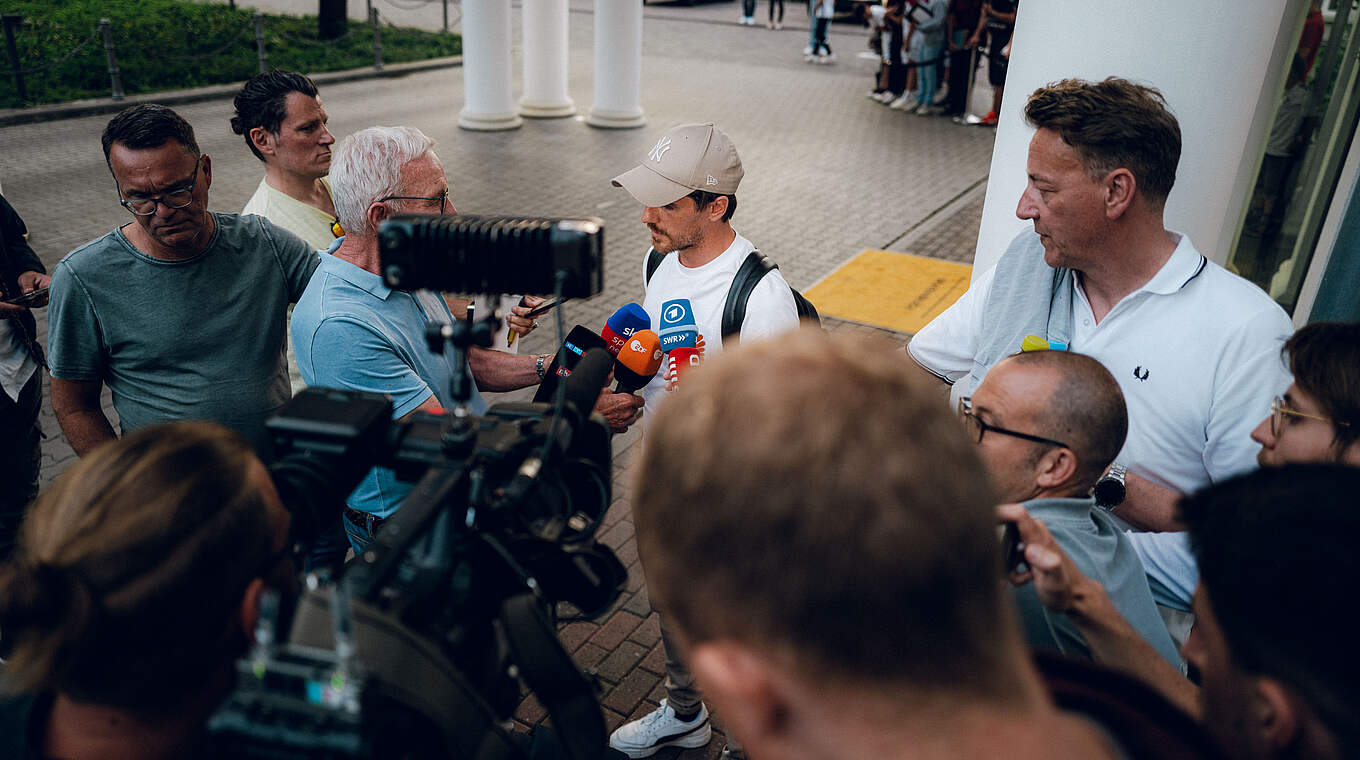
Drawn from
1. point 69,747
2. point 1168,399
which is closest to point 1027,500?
point 1168,399

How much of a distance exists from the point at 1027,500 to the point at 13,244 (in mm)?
3856

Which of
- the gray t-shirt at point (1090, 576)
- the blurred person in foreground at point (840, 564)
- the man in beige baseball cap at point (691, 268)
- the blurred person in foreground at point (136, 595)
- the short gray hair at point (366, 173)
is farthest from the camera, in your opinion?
A: the man in beige baseball cap at point (691, 268)

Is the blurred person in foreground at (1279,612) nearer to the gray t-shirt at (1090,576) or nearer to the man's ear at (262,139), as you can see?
the gray t-shirt at (1090,576)

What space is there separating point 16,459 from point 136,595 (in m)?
2.79

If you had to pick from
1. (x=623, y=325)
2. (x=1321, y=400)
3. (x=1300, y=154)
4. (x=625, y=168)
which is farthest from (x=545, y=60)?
(x=1321, y=400)

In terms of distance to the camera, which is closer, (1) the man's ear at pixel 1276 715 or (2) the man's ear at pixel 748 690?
(2) the man's ear at pixel 748 690

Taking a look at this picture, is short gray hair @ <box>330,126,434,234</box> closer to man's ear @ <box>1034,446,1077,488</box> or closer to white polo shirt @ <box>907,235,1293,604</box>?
man's ear @ <box>1034,446,1077,488</box>

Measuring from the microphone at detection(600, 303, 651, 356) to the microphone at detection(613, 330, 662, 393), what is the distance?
5 centimetres

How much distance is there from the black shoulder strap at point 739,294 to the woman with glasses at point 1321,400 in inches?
56.6

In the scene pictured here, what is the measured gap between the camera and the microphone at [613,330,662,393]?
2.78m

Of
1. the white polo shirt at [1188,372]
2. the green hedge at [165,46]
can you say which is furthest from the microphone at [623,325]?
the green hedge at [165,46]

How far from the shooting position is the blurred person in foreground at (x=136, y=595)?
46.1 inches

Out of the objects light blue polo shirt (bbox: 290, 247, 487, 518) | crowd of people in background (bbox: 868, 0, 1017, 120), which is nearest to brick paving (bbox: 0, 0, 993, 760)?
crowd of people in background (bbox: 868, 0, 1017, 120)

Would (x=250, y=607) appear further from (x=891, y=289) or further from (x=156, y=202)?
(x=891, y=289)
